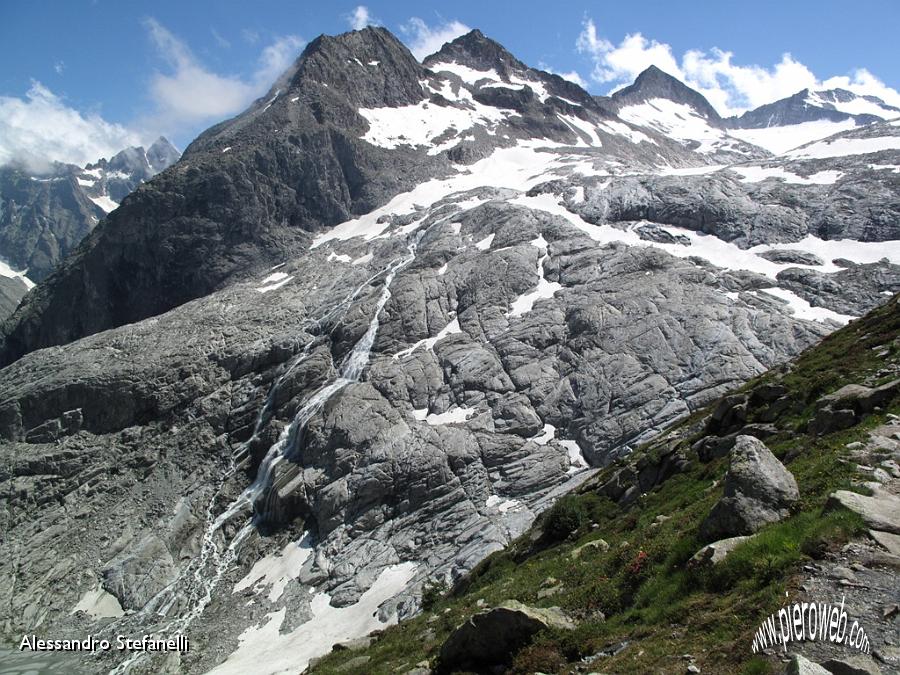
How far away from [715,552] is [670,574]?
1328 mm

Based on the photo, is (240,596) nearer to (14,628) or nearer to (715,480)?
(14,628)

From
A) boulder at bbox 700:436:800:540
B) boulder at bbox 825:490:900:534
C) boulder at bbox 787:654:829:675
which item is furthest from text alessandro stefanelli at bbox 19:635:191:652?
boulder at bbox 787:654:829:675

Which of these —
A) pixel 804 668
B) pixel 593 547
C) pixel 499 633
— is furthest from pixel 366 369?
pixel 804 668

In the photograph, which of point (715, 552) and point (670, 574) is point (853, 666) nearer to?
point (715, 552)

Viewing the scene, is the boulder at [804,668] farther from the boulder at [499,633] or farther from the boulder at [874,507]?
the boulder at [499,633]

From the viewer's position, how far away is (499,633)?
10.9 meters

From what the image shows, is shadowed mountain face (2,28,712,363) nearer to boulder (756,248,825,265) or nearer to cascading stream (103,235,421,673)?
cascading stream (103,235,421,673)

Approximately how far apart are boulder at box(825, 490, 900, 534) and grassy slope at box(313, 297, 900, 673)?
0.21 metres

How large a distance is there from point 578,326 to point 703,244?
83.9 ft

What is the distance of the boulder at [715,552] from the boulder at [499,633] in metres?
2.94

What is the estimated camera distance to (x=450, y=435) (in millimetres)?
49406

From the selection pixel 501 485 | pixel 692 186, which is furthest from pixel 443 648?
pixel 692 186

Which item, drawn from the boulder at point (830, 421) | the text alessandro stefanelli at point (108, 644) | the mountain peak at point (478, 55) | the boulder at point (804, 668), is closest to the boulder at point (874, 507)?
the boulder at point (804, 668)

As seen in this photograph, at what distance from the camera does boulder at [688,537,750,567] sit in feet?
30.5
